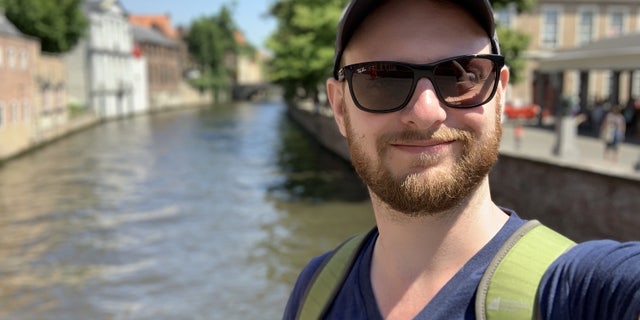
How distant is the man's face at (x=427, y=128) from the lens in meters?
1.44

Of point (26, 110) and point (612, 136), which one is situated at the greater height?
point (26, 110)

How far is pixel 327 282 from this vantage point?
1.68 metres

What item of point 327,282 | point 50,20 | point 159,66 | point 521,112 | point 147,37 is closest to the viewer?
point 327,282

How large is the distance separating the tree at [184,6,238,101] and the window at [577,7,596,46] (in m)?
60.8

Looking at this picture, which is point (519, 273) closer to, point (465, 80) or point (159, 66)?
point (465, 80)

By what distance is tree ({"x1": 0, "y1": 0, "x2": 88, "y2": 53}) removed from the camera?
133 ft

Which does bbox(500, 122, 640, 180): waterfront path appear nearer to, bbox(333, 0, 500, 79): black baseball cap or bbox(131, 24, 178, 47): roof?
bbox(333, 0, 500, 79): black baseball cap

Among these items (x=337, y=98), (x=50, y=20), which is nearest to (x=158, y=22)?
(x=50, y=20)

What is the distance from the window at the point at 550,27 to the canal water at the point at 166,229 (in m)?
12.7

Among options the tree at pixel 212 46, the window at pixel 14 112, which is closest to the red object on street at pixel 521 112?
the window at pixel 14 112

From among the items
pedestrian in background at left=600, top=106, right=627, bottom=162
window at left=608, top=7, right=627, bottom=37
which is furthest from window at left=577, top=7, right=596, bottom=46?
pedestrian in background at left=600, top=106, right=627, bottom=162

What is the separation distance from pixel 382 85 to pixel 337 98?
31 cm

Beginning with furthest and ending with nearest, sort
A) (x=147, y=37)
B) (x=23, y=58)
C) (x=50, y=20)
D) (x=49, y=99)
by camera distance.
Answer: (x=147, y=37)
(x=50, y=20)
(x=49, y=99)
(x=23, y=58)

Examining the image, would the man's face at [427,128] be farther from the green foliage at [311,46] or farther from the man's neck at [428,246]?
the green foliage at [311,46]
